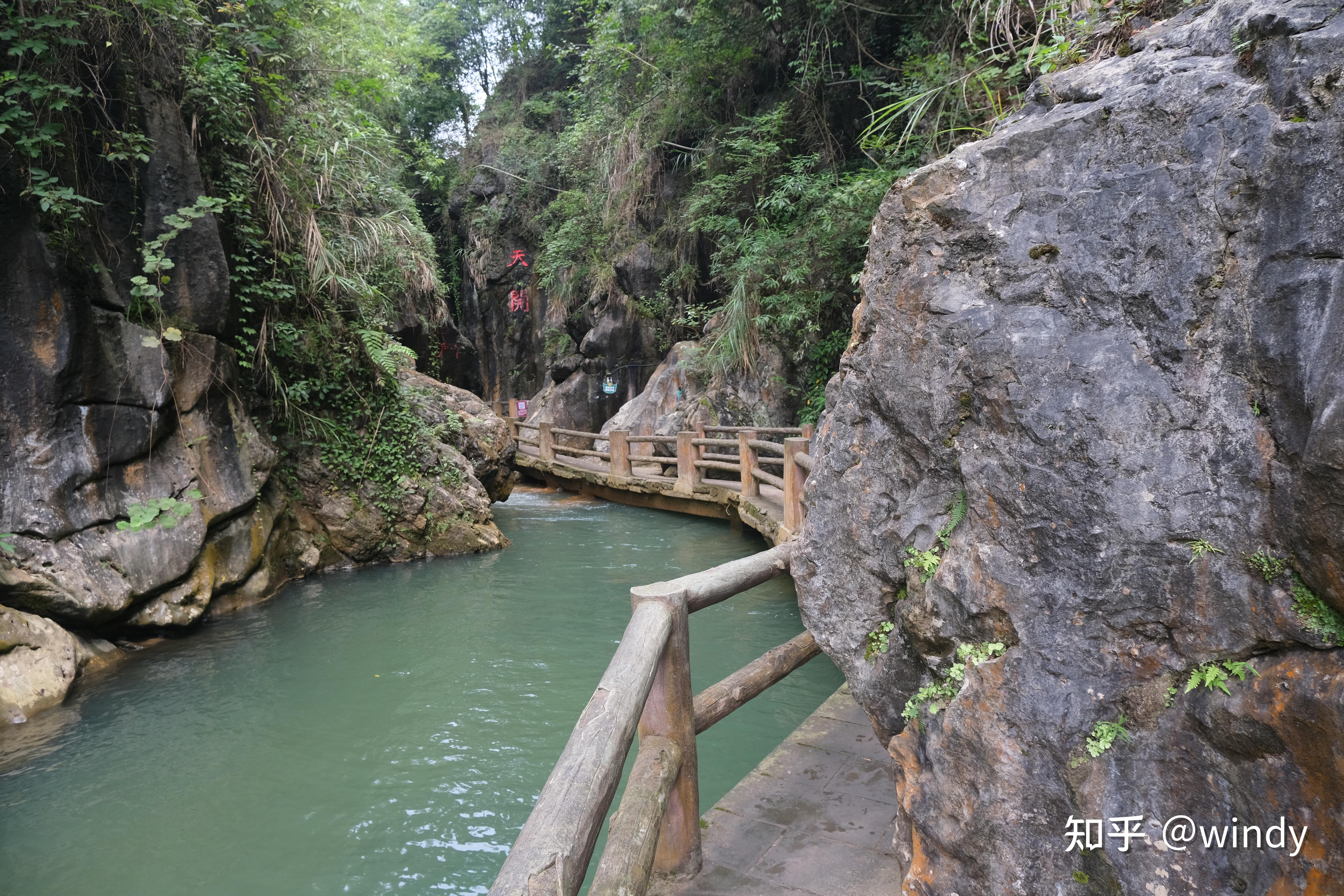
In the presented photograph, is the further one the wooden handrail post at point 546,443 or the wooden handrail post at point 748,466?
the wooden handrail post at point 546,443

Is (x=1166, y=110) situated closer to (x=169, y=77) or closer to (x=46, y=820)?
(x=46, y=820)

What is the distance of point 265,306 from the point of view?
7516mm

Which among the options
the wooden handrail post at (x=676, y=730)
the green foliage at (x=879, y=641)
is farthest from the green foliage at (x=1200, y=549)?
the wooden handrail post at (x=676, y=730)

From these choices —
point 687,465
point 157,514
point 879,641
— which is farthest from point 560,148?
point 879,641

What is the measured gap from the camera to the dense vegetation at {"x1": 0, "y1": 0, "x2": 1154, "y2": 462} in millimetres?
5648

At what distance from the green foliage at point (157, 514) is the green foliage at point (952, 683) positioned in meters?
5.96

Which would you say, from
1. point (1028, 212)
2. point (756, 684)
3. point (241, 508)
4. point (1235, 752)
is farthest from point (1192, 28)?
point (241, 508)

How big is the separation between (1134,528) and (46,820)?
15.8 feet

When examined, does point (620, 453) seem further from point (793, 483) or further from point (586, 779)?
point (586, 779)

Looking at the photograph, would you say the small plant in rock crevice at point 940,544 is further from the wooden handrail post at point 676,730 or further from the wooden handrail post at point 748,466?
the wooden handrail post at point 748,466

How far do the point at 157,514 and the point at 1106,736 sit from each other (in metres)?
6.58

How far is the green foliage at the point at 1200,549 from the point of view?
1.44 meters

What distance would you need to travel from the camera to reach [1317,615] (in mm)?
1306

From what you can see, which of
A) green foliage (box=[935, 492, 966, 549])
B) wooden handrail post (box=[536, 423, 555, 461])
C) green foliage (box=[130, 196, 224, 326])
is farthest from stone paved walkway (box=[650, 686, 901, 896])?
wooden handrail post (box=[536, 423, 555, 461])
